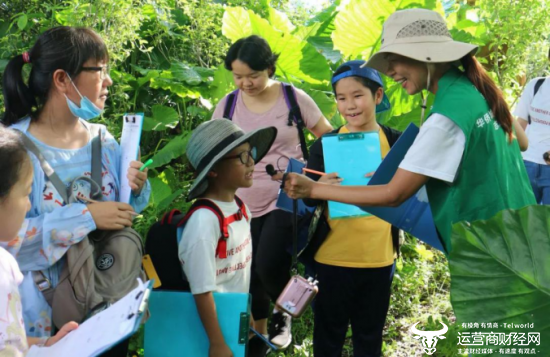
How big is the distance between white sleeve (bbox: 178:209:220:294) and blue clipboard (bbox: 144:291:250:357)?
2.6 inches

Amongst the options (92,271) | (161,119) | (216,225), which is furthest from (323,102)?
(92,271)

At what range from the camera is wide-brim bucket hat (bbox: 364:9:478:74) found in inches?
83.2

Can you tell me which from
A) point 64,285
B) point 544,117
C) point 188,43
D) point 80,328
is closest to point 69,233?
point 64,285

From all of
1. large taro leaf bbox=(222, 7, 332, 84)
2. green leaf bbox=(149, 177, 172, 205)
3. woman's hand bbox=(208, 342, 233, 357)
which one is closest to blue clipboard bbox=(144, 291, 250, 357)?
woman's hand bbox=(208, 342, 233, 357)

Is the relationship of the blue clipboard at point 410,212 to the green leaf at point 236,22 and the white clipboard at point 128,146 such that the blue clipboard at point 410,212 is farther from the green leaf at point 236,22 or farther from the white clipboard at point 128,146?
the green leaf at point 236,22

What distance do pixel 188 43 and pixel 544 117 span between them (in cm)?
341

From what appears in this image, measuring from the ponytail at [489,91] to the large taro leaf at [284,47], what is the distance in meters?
2.62

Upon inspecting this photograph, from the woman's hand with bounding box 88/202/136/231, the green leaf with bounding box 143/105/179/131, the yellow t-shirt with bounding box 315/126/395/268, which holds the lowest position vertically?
the yellow t-shirt with bounding box 315/126/395/268

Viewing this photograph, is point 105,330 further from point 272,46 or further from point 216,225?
point 272,46

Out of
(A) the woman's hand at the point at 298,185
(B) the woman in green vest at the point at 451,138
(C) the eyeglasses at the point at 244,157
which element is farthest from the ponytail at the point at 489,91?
(C) the eyeglasses at the point at 244,157

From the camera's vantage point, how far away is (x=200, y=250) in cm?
235

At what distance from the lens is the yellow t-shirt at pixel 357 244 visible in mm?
2861

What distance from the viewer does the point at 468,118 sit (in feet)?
6.64

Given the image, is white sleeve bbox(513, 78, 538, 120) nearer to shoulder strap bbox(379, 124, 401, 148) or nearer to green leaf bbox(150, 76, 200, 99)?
shoulder strap bbox(379, 124, 401, 148)
